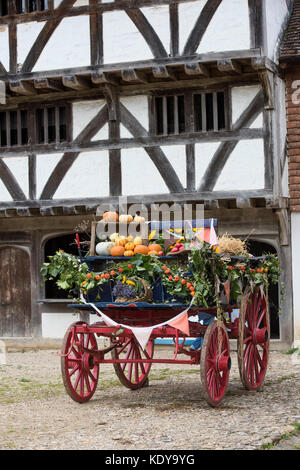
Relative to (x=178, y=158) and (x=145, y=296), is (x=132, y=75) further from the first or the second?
(x=145, y=296)

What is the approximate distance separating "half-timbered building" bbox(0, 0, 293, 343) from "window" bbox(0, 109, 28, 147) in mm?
19

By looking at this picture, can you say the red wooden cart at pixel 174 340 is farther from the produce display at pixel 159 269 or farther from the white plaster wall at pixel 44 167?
the white plaster wall at pixel 44 167

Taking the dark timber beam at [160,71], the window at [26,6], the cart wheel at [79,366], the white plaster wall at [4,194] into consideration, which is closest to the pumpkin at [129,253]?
the cart wheel at [79,366]

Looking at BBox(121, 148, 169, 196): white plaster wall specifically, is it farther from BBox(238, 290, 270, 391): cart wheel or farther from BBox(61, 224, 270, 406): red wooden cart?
BBox(61, 224, 270, 406): red wooden cart

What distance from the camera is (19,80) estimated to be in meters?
14.2

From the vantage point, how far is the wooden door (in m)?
16.1

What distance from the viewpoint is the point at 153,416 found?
8188mm

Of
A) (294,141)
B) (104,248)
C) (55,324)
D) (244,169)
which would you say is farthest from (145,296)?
(55,324)

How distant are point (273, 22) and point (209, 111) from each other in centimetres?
185

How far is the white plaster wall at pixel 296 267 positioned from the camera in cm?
1406

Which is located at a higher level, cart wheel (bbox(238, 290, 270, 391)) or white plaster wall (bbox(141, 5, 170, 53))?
white plaster wall (bbox(141, 5, 170, 53))

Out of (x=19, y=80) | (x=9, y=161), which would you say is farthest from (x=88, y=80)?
(x=9, y=161)

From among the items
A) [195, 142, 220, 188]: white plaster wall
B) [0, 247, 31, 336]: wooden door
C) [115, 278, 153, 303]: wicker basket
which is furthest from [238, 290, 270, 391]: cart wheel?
[0, 247, 31, 336]: wooden door

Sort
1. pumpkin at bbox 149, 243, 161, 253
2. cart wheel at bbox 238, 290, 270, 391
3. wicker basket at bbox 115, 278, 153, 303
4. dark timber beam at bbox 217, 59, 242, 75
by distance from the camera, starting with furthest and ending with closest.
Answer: dark timber beam at bbox 217, 59, 242, 75, cart wheel at bbox 238, 290, 270, 391, pumpkin at bbox 149, 243, 161, 253, wicker basket at bbox 115, 278, 153, 303
